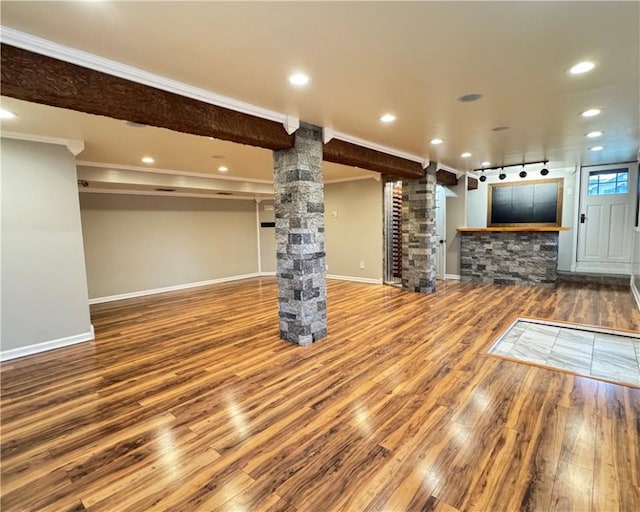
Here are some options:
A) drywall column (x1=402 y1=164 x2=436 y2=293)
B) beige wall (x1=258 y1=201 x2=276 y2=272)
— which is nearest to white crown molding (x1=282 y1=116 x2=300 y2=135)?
drywall column (x1=402 y1=164 x2=436 y2=293)

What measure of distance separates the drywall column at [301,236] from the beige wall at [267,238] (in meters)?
4.83

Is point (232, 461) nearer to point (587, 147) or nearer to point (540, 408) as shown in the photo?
point (540, 408)

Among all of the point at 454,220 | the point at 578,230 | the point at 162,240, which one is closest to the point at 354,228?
the point at 454,220

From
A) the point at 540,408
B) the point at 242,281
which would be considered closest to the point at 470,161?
the point at 540,408

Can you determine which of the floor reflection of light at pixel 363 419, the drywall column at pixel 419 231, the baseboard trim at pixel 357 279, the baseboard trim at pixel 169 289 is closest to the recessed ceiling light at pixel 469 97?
the floor reflection of light at pixel 363 419

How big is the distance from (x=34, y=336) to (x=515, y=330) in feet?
18.2

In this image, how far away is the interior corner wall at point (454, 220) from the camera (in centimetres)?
738

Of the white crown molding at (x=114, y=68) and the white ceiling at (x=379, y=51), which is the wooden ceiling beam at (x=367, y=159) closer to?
the white ceiling at (x=379, y=51)

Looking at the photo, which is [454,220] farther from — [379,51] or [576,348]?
[379,51]

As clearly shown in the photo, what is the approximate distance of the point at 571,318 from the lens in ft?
14.1

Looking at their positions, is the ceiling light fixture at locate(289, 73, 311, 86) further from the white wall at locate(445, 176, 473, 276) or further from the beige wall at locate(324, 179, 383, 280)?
the white wall at locate(445, 176, 473, 276)

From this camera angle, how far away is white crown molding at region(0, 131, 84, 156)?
335 centimetres

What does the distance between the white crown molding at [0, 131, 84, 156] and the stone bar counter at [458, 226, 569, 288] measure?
6930 millimetres

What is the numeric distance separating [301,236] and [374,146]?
1.94 meters
